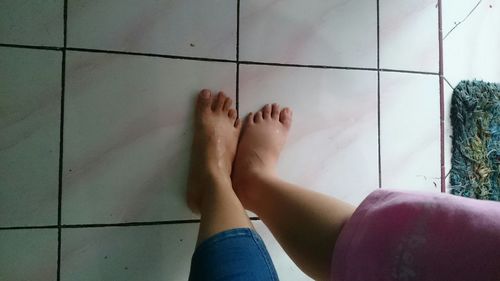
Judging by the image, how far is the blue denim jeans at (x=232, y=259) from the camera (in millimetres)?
681

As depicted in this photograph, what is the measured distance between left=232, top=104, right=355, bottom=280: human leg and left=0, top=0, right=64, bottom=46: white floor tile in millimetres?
444

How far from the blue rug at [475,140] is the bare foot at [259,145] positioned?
0.46 metres

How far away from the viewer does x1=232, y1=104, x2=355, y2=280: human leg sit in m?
0.71

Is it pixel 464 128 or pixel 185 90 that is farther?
pixel 464 128

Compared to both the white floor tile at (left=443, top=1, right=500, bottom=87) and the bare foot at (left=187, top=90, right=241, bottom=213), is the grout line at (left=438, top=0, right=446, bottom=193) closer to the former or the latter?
the white floor tile at (left=443, top=1, right=500, bottom=87)

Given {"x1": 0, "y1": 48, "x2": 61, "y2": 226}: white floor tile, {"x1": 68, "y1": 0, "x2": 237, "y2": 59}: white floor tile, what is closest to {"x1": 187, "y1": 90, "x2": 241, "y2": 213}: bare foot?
{"x1": 68, "y1": 0, "x2": 237, "y2": 59}: white floor tile

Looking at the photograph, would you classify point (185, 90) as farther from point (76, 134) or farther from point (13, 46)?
point (13, 46)

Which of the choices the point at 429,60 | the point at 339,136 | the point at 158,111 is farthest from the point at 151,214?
the point at 429,60

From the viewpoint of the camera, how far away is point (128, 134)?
34.5 inches

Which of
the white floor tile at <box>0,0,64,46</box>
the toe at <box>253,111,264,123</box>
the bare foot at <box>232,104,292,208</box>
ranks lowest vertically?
the bare foot at <box>232,104,292,208</box>

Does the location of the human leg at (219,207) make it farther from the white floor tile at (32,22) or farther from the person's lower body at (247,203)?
the white floor tile at (32,22)

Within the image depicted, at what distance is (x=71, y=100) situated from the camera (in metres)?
0.84

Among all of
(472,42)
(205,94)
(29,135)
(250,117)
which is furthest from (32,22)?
(472,42)

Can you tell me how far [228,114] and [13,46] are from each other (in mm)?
450
